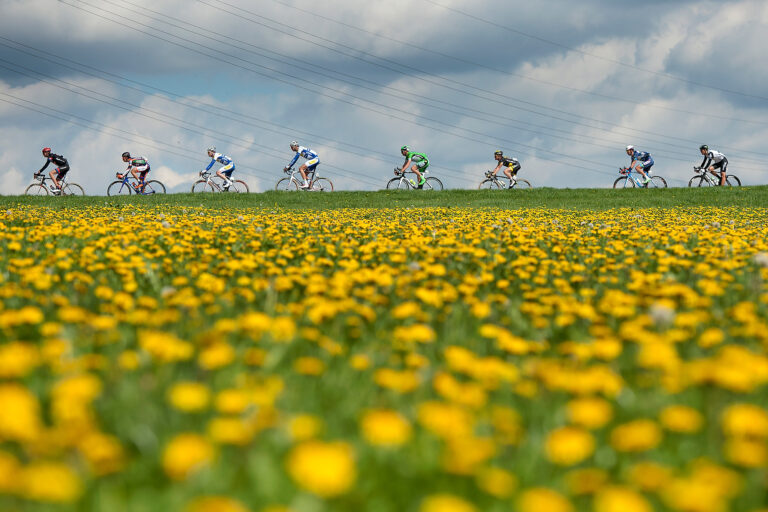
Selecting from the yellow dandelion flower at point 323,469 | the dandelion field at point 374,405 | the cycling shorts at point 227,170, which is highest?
the cycling shorts at point 227,170

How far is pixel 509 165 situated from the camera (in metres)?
26.4

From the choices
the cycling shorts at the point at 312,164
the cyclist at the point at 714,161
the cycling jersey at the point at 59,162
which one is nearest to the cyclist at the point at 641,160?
the cyclist at the point at 714,161

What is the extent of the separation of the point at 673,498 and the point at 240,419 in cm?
108

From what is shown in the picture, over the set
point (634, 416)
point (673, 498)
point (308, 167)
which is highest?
point (308, 167)

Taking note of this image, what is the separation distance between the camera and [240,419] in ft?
5.57

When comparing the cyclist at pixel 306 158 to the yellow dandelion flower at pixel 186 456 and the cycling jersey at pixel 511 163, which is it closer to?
the cycling jersey at pixel 511 163

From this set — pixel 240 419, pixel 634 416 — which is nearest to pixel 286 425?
pixel 240 419

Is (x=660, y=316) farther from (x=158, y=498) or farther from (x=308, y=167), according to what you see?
(x=308, y=167)

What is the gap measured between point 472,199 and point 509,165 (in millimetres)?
6392

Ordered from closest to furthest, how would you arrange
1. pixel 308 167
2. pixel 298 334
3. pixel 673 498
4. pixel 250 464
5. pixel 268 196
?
pixel 673 498 → pixel 250 464 → pixel 298 334 → pixel 268 196 → pixel 308 167

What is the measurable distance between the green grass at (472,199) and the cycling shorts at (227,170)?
3.15 meters

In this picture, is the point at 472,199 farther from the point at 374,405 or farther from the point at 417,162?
the point at 374,405

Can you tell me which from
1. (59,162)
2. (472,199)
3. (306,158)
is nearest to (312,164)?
(306,158)

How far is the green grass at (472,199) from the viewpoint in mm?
18188
